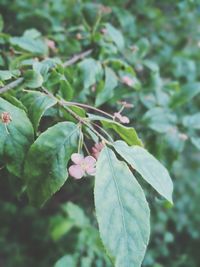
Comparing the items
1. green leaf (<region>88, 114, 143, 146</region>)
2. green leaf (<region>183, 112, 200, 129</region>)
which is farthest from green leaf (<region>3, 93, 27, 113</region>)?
green leaf (<region>183, 112, 200, 129</region>)

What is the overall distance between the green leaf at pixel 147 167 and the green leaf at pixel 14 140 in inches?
5.9

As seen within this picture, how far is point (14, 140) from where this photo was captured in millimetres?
635

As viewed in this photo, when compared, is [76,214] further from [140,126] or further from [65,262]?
[140,126]

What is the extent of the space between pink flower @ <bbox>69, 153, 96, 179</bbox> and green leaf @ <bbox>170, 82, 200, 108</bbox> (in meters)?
0.65

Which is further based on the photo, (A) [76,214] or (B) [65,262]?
(A) [76,214]

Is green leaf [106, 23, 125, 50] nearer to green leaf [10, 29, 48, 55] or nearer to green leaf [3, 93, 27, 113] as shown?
green leaf [10, 29, 48, 55]

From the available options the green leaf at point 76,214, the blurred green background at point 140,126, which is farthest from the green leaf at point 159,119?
the green leaf at point 76,214

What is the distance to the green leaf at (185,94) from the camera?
1.20m

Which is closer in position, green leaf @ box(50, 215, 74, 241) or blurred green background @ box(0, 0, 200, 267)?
blurred green background @ box(0, 0, 200, 267)

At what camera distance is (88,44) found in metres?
1.24

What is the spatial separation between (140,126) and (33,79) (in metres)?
0.53

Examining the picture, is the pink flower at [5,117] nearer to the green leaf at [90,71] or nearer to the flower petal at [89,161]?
the flower petal at [89,161]

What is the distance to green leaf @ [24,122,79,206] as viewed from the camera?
0.61 metres

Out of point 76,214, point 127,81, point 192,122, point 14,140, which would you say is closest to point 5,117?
point 14,140
